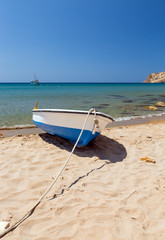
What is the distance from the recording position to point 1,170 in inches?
138

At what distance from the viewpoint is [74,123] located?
4.54m

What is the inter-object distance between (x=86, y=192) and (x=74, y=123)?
83.3 inches

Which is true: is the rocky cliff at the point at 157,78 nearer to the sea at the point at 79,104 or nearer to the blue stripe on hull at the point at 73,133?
the sea at the point at 79,104

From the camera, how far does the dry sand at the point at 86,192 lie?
2.04m

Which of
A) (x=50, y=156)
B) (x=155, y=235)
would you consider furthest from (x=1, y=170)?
(x=155, y=235)

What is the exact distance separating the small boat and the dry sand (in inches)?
18.9

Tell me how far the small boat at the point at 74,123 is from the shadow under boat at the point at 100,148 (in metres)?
0.27

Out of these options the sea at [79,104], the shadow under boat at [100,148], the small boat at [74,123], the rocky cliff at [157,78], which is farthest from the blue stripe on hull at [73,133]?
the rocky cliff at [157,78]

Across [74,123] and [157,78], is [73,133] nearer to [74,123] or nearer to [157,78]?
[74,123]

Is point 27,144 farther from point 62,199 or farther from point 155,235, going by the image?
point 155,235

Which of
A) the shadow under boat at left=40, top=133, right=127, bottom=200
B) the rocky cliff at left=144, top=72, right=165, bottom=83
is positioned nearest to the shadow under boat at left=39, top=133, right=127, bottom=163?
the shadow under boat at left=40, top=133, right=127, bottom=200

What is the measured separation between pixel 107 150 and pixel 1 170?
2.84 m

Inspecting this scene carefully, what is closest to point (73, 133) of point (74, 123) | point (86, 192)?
point (74, 123)

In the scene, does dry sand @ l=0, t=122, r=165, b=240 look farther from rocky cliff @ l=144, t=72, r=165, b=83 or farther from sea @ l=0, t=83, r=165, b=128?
rocky cliff @ l=144, t=72, r=165, b=83
